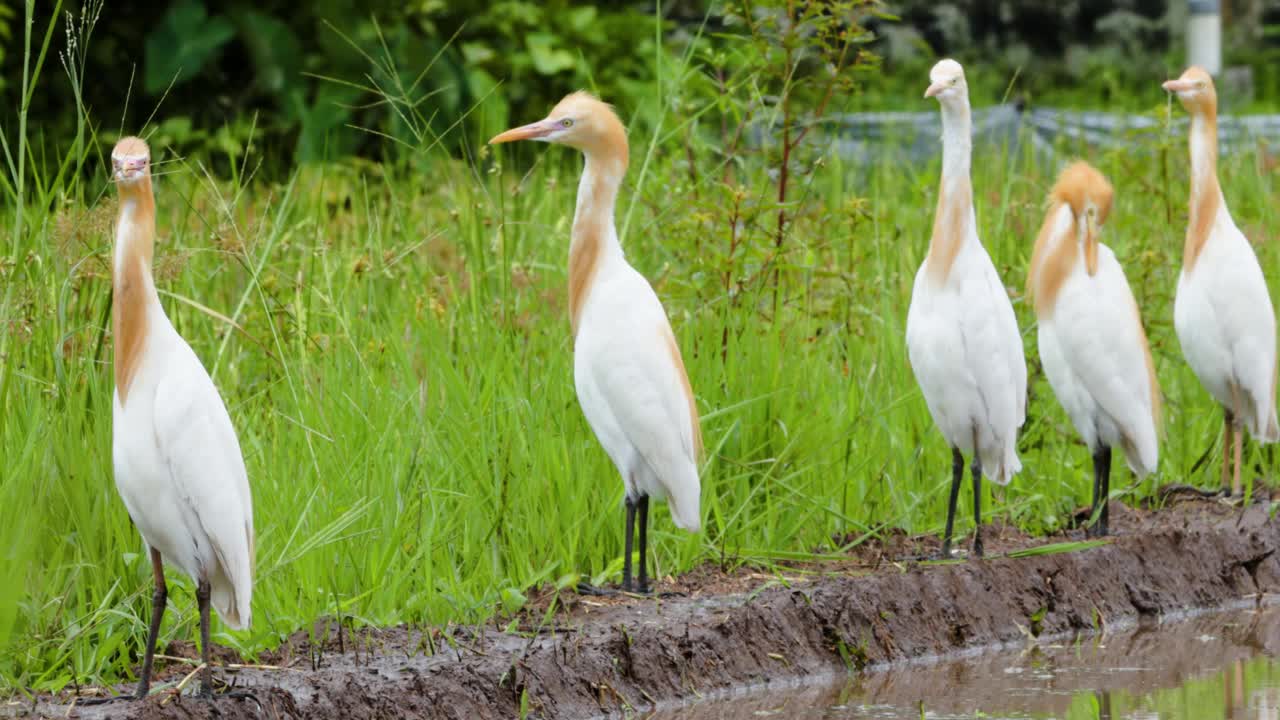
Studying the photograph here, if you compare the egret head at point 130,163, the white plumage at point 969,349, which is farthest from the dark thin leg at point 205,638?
the white plumage at point 969,349

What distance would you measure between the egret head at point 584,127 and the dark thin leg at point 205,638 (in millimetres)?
1457

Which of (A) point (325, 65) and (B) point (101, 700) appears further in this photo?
(A) point (325, 65)

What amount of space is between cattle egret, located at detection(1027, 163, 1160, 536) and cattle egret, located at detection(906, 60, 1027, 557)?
421 millimetres

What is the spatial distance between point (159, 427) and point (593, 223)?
1.52 m

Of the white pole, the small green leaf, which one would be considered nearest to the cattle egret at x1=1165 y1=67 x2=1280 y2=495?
the small green leaf

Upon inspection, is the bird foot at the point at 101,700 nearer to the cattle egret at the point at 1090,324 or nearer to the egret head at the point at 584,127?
the egret head at the point at 584,127

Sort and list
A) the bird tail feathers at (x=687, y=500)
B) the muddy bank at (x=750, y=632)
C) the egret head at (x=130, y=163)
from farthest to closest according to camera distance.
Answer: the bird tail feathers at (x=687, y=500) → the muddy bank at (x=750, y=632) → the egret head at (x=130, y=163)

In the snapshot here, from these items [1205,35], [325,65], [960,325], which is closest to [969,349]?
[960,325]

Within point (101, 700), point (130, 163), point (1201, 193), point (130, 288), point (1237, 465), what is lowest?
point (1237, 465)

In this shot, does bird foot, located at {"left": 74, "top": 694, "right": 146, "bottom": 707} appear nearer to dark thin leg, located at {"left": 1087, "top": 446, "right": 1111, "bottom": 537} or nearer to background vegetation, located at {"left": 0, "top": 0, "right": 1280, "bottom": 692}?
background vegetation, located at {"left": 0, "top": 0, "right": 1280, "bottom": 692}

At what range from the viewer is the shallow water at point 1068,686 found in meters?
4.25

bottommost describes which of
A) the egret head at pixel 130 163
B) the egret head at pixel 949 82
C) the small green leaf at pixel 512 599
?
the small green leaf at pixel 512 599

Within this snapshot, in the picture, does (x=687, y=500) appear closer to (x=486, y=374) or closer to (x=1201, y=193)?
(x=486, y=374)

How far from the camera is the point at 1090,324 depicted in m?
5.36
